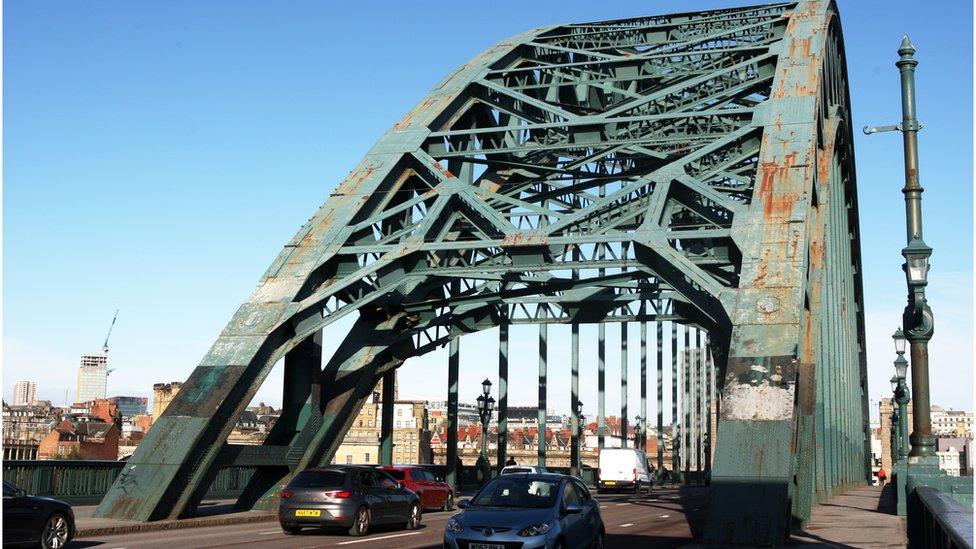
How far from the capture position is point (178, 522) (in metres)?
23.8

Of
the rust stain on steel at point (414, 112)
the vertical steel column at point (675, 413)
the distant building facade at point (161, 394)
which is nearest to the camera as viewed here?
the rust stain on steel at point (414, 112)

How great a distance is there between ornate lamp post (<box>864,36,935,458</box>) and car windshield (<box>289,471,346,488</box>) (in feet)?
36.2

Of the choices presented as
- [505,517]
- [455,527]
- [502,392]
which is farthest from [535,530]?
[502,392]

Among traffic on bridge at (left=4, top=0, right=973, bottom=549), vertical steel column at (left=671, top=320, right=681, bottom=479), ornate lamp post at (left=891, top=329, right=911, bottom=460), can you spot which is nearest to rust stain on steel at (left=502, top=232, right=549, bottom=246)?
traffic on bridge at (left=4, top=0, right=973, bottom=549)

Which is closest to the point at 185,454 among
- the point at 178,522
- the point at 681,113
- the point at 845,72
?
the point at 178,522

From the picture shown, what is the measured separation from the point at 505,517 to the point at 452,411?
28.2m

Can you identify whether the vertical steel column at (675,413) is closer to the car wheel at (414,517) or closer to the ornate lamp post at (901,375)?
the ornate lamp post at (901,375)

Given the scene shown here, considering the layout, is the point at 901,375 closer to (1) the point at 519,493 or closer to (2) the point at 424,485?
(2) the point at 424,485

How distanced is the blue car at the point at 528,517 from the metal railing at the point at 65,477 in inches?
538

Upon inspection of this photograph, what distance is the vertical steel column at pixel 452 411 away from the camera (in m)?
44.0

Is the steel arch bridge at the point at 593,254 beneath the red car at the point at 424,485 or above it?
above

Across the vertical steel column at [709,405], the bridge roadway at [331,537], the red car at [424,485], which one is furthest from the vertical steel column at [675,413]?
the bridge roadway at [331,537]

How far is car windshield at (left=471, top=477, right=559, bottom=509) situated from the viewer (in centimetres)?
1684

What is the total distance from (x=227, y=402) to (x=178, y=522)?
2.65 meters
